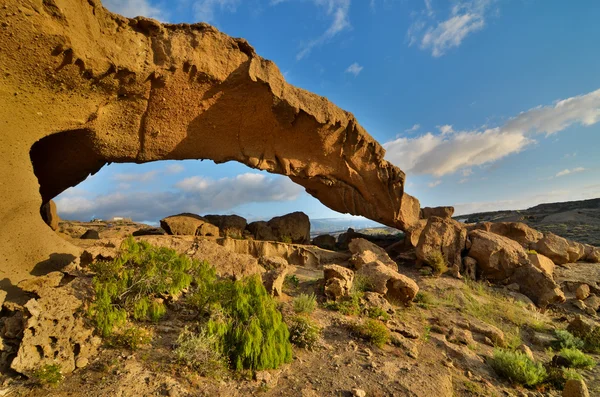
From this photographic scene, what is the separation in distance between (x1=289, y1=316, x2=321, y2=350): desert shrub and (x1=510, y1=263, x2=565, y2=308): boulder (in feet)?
30.6

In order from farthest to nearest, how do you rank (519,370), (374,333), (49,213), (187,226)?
(187,226)
(49,213)
(374,333)
(519,370)

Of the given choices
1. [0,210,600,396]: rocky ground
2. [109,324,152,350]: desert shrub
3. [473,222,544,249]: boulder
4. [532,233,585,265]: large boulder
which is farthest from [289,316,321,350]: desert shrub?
[473,222,544,249]: boulder

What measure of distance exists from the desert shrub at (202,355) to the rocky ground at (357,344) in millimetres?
80

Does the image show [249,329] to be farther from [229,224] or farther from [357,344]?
[229,224]

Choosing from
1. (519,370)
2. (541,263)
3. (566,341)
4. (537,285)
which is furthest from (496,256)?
(519,370)

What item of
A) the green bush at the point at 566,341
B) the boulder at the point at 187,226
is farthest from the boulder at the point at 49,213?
the green bush at the point at 566,341

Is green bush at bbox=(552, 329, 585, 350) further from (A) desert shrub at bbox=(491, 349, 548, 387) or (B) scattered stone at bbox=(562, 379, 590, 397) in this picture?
(B) scattered stone at bbox=(562, 379, 590, 397)

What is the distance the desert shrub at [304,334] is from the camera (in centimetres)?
536

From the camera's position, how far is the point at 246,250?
13.1 meters

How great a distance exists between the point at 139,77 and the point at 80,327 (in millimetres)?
6952

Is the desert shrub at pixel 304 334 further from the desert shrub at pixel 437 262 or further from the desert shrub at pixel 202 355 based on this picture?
the desert shrub at pixel 437 262

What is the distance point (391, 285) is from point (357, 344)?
321cm

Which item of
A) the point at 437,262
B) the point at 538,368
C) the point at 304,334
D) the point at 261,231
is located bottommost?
the point at 538,368

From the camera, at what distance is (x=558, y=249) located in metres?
14.3
